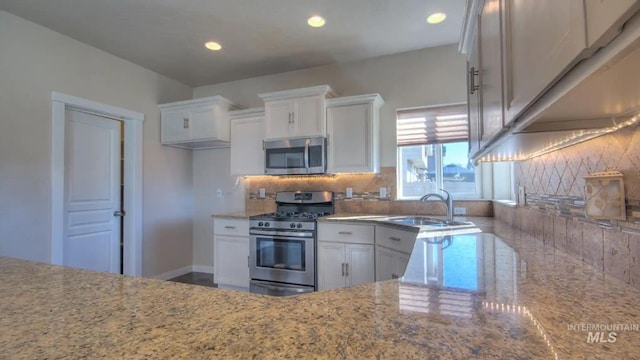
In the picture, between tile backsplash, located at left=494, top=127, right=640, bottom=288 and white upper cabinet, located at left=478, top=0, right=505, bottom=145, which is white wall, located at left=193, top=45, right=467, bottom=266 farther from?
white upper cabinet, located at left=478, top=0, right=505, bottom=145

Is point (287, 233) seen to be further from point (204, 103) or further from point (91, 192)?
point (91, 192)

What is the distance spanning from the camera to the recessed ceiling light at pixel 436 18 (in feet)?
8.39

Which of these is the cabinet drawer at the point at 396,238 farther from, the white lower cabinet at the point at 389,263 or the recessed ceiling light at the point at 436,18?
the recessed ceiling light at the point at 436,18

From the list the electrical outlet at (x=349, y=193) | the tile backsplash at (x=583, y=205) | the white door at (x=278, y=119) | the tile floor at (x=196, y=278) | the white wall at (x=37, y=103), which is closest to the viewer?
the tile backsplash at (x=583, y=205)

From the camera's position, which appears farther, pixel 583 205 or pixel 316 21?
pixel 316 21

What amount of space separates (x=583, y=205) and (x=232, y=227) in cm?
293

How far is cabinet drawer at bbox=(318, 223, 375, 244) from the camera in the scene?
276 centimetres

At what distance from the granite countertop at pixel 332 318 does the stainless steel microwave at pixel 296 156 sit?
224 centimetres

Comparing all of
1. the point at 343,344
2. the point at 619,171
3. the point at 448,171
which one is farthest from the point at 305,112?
the point at 343,344

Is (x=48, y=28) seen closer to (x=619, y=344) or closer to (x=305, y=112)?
(x=305, y=112)

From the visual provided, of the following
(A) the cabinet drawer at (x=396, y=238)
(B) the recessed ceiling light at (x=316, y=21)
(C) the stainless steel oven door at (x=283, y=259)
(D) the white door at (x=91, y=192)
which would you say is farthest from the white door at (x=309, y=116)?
(D) the white door at (x=91, y=192)

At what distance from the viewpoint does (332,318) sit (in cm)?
65

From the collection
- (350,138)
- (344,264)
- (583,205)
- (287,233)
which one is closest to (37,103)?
(287,233)

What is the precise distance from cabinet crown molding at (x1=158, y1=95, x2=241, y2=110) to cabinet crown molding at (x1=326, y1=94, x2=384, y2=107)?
1326mm
